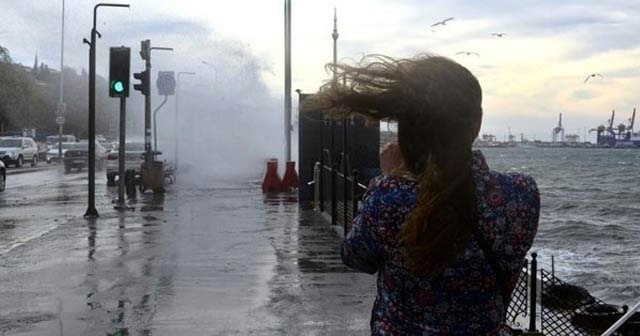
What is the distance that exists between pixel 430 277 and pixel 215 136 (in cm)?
4141

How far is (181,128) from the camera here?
154 feet

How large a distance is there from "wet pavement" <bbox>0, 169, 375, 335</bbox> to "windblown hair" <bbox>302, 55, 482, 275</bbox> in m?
4.34

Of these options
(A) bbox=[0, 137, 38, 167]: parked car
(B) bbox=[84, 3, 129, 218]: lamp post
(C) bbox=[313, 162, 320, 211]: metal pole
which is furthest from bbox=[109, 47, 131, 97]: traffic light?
(A) bbox=[0, 137, 38, 167]: parked car

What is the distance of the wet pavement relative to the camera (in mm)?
7059

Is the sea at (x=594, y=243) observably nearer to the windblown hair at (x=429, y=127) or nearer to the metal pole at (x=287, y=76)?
the windblown hair at (x=429, y=127)

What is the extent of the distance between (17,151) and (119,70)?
30237 millimetres

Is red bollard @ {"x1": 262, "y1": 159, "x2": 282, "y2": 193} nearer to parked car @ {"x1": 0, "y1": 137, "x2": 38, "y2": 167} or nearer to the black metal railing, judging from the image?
Result: the black metal railing

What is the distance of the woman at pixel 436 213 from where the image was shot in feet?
8.09

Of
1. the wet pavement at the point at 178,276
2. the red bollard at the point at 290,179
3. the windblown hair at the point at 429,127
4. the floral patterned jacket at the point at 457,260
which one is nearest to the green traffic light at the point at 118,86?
the wet pavement at the point at 178,276

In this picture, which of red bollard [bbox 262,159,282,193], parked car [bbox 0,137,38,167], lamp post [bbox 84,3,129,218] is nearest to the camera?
lamp post [bbox 84,3,129,218]

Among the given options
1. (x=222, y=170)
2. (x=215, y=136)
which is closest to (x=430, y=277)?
(x=222, y=170)

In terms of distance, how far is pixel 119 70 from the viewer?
55.7 ft

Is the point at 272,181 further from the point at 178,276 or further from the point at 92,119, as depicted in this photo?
the point at 178,276

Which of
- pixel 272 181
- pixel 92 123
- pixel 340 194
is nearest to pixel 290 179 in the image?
pixel 272 181
